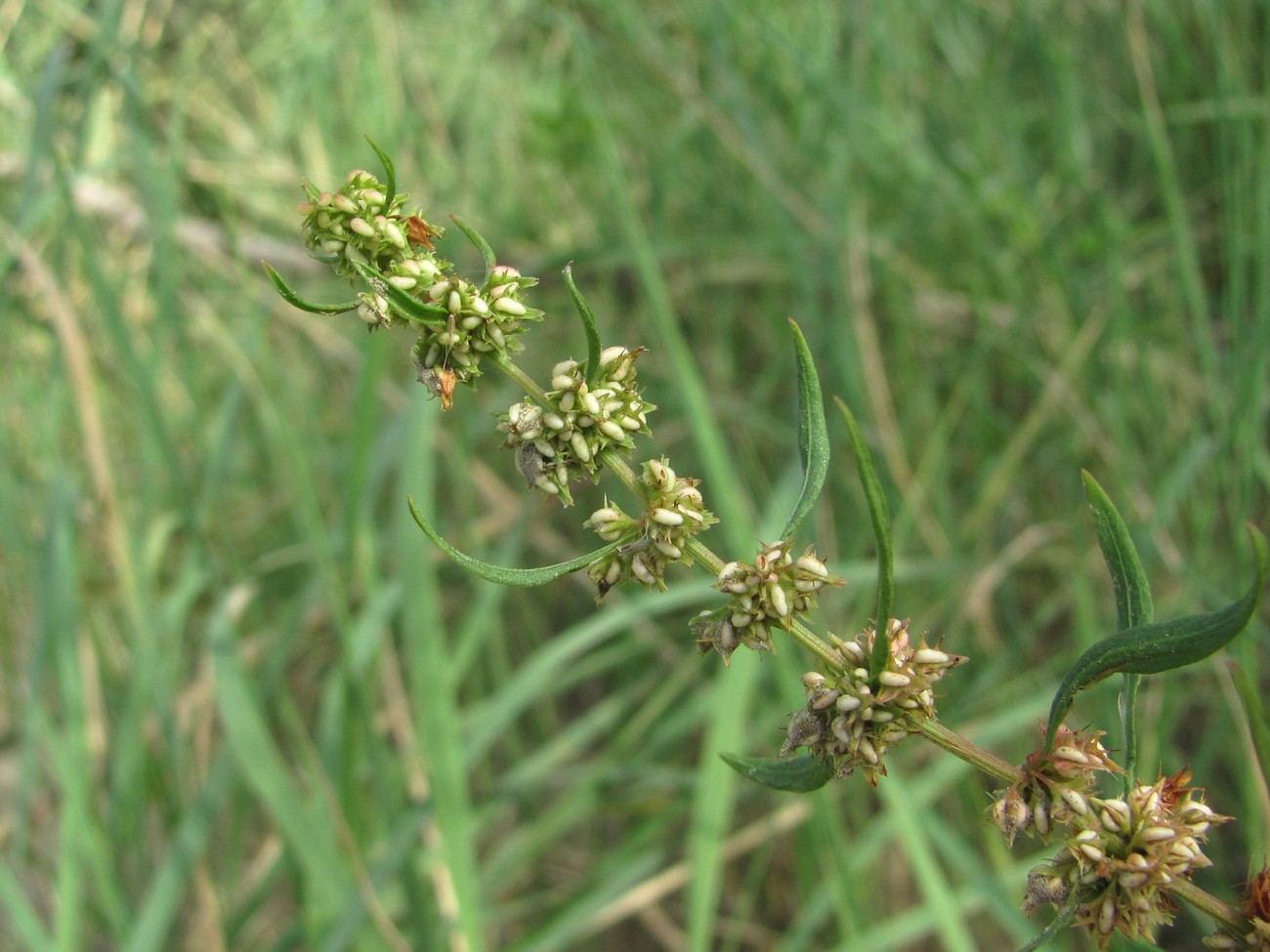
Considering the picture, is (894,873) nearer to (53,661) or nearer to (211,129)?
(53,661)

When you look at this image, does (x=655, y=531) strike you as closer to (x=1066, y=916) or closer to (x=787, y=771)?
(x=787, y=771)

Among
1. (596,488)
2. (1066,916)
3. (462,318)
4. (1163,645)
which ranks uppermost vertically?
(596,488)

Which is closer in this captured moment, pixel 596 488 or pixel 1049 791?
pixel 1049 791

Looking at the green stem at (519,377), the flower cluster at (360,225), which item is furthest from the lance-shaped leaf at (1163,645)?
the flower cluster at (360,225)

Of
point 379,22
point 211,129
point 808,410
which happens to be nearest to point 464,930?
point 808,410

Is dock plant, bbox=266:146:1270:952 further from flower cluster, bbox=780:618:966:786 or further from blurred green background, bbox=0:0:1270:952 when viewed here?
blurred green background, bbox=0:0:1270:952

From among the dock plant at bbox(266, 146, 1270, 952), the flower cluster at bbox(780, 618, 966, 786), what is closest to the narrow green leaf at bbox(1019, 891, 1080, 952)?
the dock plant at bbox(266, 146, 1270, 952)

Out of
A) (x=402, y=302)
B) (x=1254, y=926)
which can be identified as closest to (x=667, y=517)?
(x=402, y=302)
